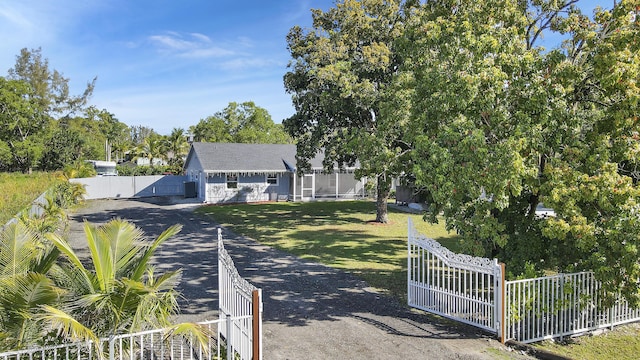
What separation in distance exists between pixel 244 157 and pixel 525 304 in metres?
27.5

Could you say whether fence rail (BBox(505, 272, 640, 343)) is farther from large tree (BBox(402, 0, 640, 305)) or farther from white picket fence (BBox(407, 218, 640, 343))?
large tree (BBox(402, 0, 640, 305))

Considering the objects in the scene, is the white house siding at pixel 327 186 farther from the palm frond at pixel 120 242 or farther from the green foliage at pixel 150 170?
the palm frond at pixel 120 242

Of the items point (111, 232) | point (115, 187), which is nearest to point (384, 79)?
point (111, 232)

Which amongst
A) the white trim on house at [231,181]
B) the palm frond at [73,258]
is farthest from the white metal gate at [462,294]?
the white trim on house at [231,181]

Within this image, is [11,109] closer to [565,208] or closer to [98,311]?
[98,311]

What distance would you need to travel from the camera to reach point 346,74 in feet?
61.6

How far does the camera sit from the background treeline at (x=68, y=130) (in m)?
37.9

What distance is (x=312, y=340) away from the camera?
26.9ft

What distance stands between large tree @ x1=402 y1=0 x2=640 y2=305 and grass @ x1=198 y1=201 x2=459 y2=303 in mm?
1896

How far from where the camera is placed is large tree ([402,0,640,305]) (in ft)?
27.2

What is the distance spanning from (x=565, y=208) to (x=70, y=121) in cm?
6818

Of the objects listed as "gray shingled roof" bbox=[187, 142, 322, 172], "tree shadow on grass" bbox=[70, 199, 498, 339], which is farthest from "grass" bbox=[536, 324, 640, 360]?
"gray shingled roof" bbox=[187, 142, 322, 172]

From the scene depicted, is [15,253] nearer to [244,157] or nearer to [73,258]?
[73,258]

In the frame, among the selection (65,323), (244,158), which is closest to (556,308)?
(65,323)
